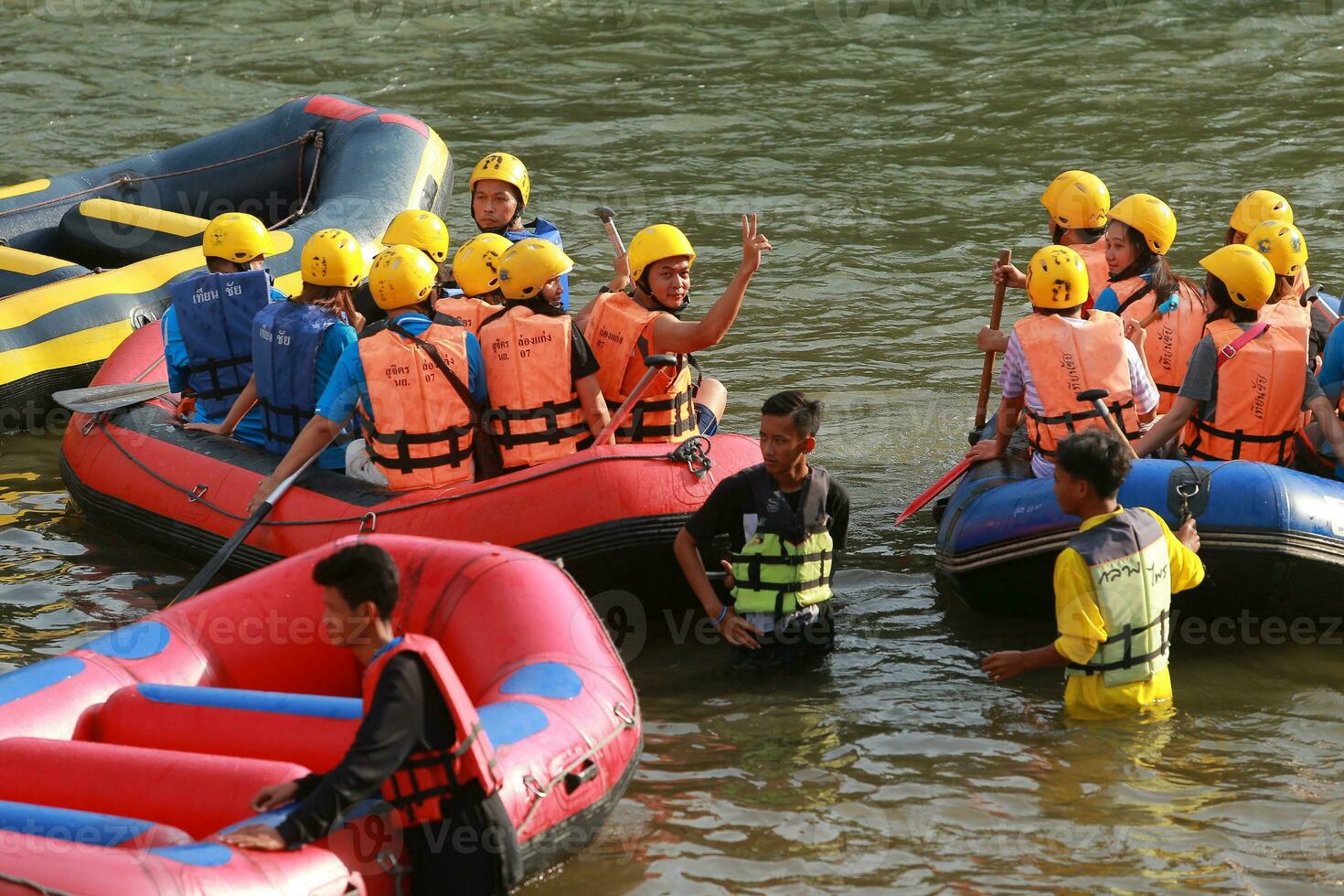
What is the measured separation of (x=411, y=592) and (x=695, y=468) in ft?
4.03

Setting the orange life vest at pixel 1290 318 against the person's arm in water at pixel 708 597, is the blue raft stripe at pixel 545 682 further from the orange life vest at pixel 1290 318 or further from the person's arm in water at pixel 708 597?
the orange life vest at pixel 1290 318

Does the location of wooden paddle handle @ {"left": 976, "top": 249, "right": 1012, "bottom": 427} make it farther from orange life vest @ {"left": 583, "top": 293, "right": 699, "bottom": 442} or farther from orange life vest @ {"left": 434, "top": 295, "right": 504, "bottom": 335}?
orange life vest @ {"left": 434, "top": 295, "right": 504, "bottom": 335}

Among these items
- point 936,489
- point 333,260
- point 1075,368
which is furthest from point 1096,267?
point 333,260

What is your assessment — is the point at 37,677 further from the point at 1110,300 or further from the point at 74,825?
the point at 1110,300

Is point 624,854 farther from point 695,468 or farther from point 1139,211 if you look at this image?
point 1139,211

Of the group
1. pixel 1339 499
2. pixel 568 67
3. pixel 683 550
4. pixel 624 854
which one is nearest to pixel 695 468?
pixel 683 550

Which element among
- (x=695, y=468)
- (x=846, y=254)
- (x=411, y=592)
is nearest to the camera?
(x=411, y=592)

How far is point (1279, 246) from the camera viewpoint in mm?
6320

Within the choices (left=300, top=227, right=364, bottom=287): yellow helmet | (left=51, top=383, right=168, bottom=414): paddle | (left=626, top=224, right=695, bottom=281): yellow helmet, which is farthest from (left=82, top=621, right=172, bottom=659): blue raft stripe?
(left=51, top=383, right=168, bottom=414): paddle

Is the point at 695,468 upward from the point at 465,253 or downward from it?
downward

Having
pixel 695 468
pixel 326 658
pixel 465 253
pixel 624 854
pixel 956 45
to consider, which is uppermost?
pixel 956 45

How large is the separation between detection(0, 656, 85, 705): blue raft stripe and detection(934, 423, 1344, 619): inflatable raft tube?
9.65 feet

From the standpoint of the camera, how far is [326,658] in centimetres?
499

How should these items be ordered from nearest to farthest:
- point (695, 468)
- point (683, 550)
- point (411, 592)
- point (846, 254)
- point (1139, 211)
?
point (411, 592)
point (683, 550)
point (695, 468)
point (1139, 211)
point (846, 254)
